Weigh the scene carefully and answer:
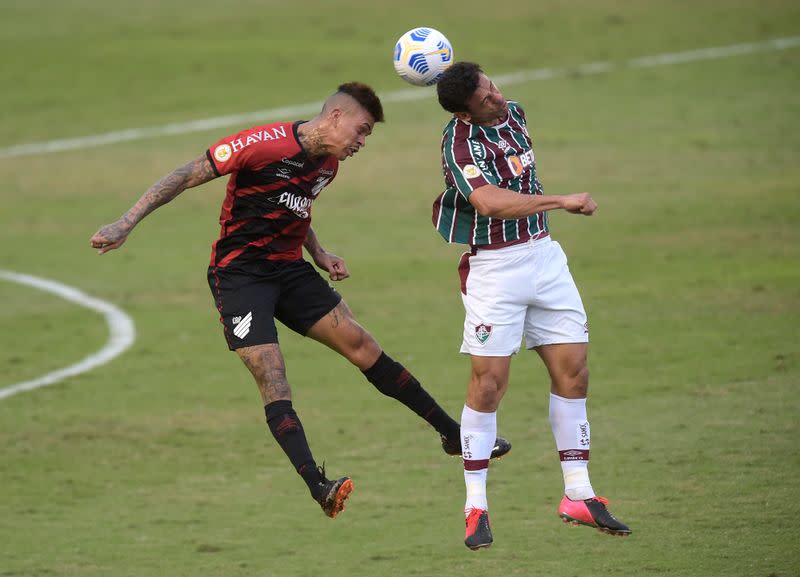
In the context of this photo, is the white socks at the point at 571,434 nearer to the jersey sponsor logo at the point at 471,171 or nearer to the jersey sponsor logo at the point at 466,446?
the jersey sponsor logo at the point at 466,446

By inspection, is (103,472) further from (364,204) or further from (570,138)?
(570,138)

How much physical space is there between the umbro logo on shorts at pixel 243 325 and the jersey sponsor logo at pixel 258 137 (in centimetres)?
113

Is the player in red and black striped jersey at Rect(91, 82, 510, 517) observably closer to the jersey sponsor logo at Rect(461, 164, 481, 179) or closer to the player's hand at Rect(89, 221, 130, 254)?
the player's hand at Rect(89, 221, 130, 254)

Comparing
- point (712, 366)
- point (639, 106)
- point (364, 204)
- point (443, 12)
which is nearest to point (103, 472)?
point (712, 366)

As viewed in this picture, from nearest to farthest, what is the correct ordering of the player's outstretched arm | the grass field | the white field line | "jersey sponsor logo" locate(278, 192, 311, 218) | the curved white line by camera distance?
the player's outstretched arm
"jersey sponsor logo" locate(278, 192, 311, 218)
the grass field
the curved white line
the white field line

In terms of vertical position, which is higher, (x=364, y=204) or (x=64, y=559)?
(x=64, y=559)

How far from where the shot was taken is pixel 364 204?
80.8 ft

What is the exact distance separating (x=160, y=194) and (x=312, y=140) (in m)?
1.09

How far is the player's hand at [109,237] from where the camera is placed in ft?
29.3

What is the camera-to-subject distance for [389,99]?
104 ft

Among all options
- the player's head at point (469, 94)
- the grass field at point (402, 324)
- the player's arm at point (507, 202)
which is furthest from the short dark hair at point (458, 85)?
the grass field at point (402, 324)

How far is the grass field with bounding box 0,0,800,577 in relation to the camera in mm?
10883

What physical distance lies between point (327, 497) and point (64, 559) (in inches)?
107

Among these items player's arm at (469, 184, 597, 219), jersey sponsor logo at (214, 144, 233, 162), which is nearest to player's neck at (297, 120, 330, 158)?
jersey sponsor logo at (214, 144, 233, 162)
